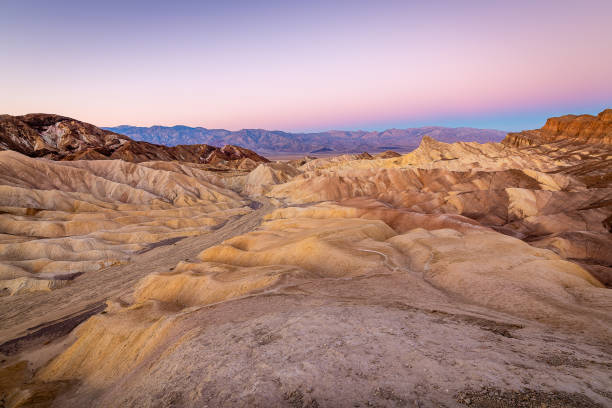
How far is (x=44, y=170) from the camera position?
57.3 meters

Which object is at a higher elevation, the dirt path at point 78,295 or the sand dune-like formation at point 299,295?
the sand dune-like formation at point 299,295

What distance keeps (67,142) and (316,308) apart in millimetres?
139075

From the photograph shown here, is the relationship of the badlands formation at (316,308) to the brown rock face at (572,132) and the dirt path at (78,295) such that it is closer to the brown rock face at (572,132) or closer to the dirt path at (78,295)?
the dirt path at (78,295)

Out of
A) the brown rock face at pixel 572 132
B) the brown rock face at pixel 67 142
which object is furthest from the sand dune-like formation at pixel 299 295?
the brown rock face at pixel 67 142

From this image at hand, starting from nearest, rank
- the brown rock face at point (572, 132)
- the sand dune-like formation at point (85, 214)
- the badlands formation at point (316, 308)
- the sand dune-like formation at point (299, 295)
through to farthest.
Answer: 1. the badlands formation at point (316, 308)
2. the sand dune-like formation at point (299, 295)
3. the sand dune-like formation at point (85, 214)
4. the brown rock face at point (572, 132)

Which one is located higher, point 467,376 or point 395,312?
point 467,376

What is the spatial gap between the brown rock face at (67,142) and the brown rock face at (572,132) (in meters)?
127

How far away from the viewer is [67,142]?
11225cm

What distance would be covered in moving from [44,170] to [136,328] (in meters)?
61.3

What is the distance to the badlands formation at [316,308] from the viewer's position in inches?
298

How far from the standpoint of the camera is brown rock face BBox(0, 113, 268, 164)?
9631 centimetres

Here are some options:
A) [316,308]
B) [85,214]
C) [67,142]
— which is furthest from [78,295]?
[67,142]

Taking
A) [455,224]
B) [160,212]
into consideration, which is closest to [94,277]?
[160,212]

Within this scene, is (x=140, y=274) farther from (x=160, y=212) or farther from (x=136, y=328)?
(x=160, y=212)
